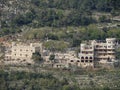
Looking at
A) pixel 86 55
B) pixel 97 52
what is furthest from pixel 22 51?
pixel 97 52

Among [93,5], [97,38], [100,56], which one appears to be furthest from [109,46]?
[93,5]

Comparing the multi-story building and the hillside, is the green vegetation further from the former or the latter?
the hillside

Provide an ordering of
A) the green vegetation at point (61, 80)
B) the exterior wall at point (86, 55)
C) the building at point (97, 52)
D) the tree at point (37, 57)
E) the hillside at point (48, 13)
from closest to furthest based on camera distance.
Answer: the green vegetation at point (61, 80) → the exterior wall at point (86, 55) → the building at point (97, 52) → the tree at point (37, 57) → the hillside at point (48, 13)

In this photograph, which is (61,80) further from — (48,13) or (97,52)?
(48,13)

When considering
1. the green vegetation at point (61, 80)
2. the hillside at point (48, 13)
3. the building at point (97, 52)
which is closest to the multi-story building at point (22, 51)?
the green vegetation at point (61, 80)

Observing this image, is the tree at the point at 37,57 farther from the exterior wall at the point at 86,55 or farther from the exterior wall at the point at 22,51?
the exterior wall at the point at 86,55

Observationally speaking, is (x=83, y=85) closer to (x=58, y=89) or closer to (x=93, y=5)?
(x=58, y=89)

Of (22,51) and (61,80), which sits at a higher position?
(22,51)
